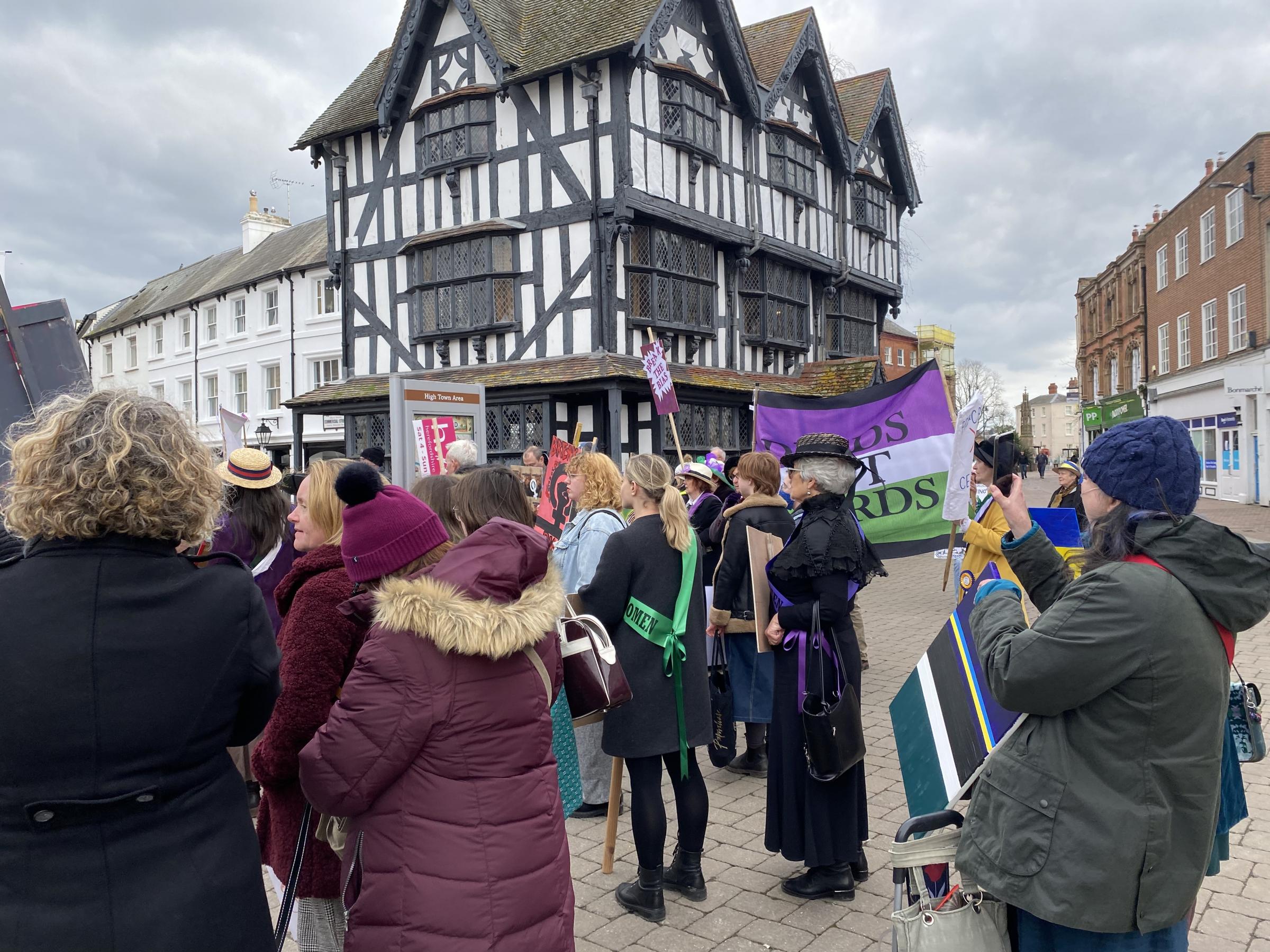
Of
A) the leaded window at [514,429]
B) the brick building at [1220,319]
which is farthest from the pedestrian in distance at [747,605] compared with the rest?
the brick building at [1220,319]

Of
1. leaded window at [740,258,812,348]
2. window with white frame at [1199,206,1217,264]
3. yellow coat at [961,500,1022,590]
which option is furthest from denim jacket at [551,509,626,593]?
window with white frame at [1199,206,1217,264]

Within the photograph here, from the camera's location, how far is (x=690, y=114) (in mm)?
16703

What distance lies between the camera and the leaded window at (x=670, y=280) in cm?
1628

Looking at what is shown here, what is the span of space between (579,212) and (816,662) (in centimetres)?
1333

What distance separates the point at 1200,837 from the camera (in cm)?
206

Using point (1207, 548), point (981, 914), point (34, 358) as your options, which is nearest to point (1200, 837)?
point (981, 914)

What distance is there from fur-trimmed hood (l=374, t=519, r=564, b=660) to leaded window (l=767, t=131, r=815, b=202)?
18253mm

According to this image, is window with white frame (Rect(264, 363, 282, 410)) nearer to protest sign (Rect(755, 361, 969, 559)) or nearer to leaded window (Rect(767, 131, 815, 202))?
leaded window (Rect(767, 131, 815, 202))

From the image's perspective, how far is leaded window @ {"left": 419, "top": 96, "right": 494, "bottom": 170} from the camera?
54.7ft

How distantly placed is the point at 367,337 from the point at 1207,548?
18701 mm

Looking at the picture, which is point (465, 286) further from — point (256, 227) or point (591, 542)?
point (256, 227)

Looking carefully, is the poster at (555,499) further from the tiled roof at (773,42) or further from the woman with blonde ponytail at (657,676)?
the tiled roof at (773,42)

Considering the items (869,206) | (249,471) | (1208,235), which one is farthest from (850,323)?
(249,471)

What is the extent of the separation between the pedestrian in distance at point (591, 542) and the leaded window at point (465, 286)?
12.4 meters
